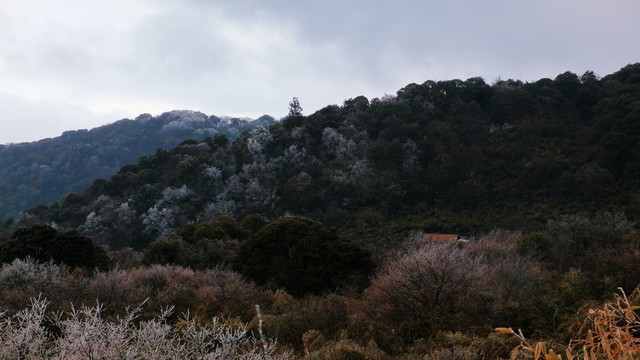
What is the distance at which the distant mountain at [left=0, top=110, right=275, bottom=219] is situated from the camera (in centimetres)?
8044

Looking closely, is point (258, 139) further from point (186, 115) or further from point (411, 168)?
point (186, 115)

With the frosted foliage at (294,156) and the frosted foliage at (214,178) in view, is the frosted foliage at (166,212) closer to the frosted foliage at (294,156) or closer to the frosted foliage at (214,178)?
the frosted foliage at (214,178)

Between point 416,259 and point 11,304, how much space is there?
10728 mm

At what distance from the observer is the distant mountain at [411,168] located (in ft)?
116

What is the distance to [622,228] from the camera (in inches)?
719

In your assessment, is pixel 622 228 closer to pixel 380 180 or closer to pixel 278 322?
pixel 278 322

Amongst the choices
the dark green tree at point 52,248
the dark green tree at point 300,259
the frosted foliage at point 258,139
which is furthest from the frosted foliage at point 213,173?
the dark green tree at point 300,259

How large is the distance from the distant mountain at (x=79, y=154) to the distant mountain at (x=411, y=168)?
39.2 meters

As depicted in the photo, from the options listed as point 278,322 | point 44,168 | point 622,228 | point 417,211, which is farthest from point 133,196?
point 44,168

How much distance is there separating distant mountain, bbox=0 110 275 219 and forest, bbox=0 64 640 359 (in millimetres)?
39807

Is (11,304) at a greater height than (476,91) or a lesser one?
lesser

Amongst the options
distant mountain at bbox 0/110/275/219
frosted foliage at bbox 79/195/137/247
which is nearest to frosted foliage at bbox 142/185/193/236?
frosted foliage at bbox 79/195/137/247

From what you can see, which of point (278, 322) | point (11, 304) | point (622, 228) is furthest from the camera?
point (622, 228)

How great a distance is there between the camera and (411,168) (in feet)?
144
